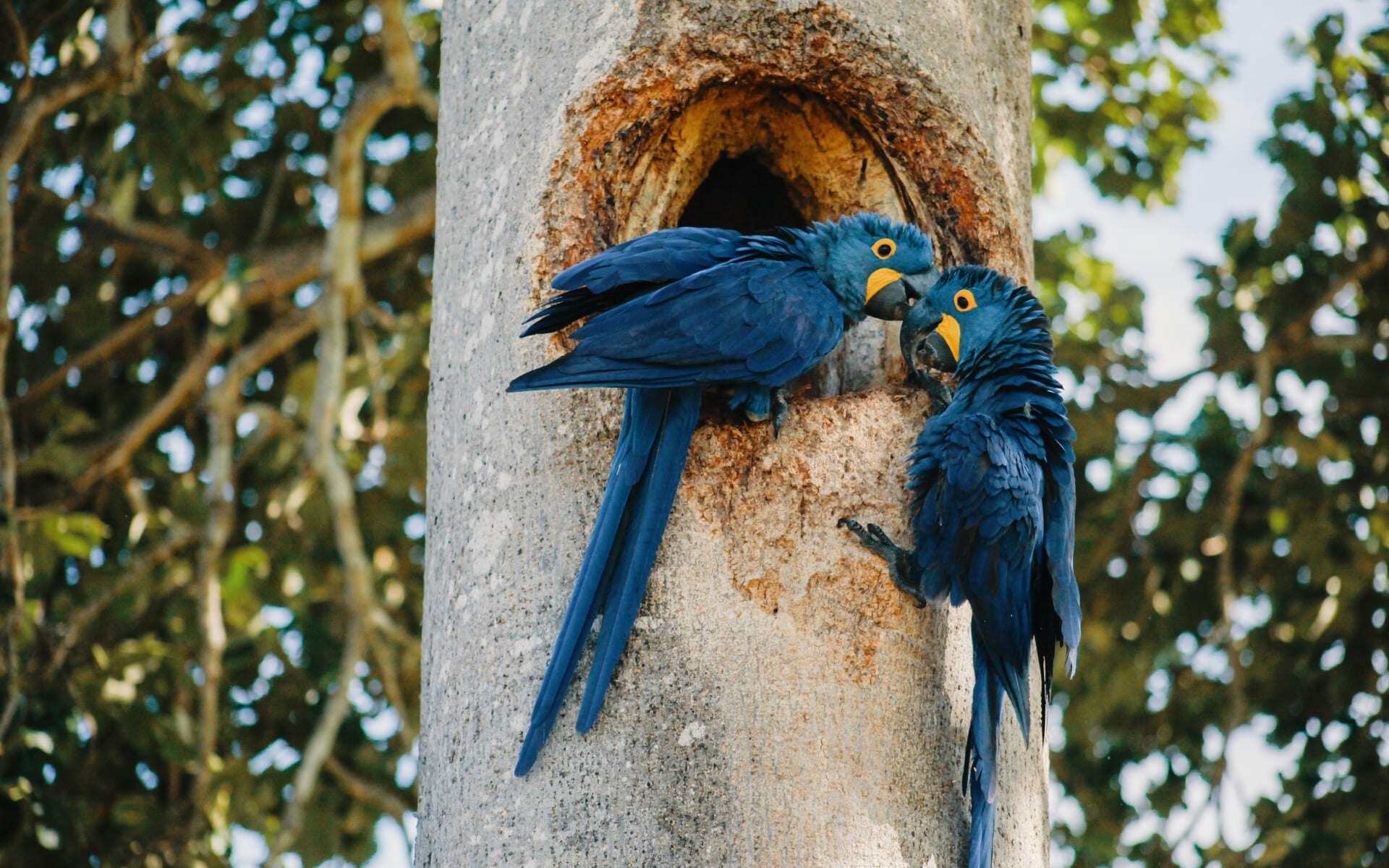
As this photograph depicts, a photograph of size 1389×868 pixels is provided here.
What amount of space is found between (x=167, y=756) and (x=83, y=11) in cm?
223

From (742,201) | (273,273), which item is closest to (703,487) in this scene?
(742,201)

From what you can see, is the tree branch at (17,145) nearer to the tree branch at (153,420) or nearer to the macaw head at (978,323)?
the tree branch at (153,420)

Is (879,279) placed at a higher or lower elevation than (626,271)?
lower

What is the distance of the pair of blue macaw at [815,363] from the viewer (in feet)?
7.04

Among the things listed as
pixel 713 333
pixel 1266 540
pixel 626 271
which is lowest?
pixel 1266 540

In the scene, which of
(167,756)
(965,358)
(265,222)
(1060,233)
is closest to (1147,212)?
(1060,233)

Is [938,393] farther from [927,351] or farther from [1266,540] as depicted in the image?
[1266,540]

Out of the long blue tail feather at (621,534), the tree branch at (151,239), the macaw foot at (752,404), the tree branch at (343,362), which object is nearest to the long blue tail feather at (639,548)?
the long blue tail feather at (621,534)

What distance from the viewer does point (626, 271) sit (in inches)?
90.6

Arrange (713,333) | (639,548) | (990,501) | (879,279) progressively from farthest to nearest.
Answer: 1. (879,279)
2. (990,501)
3. (713,333)
4. (639,548)

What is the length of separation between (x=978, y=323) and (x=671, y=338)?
24.6 inches

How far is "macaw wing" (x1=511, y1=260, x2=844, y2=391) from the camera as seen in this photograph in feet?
7.17

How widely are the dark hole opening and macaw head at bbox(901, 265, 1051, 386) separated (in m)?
0.58

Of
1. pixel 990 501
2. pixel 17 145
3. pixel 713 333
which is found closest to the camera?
pixel 713 333
